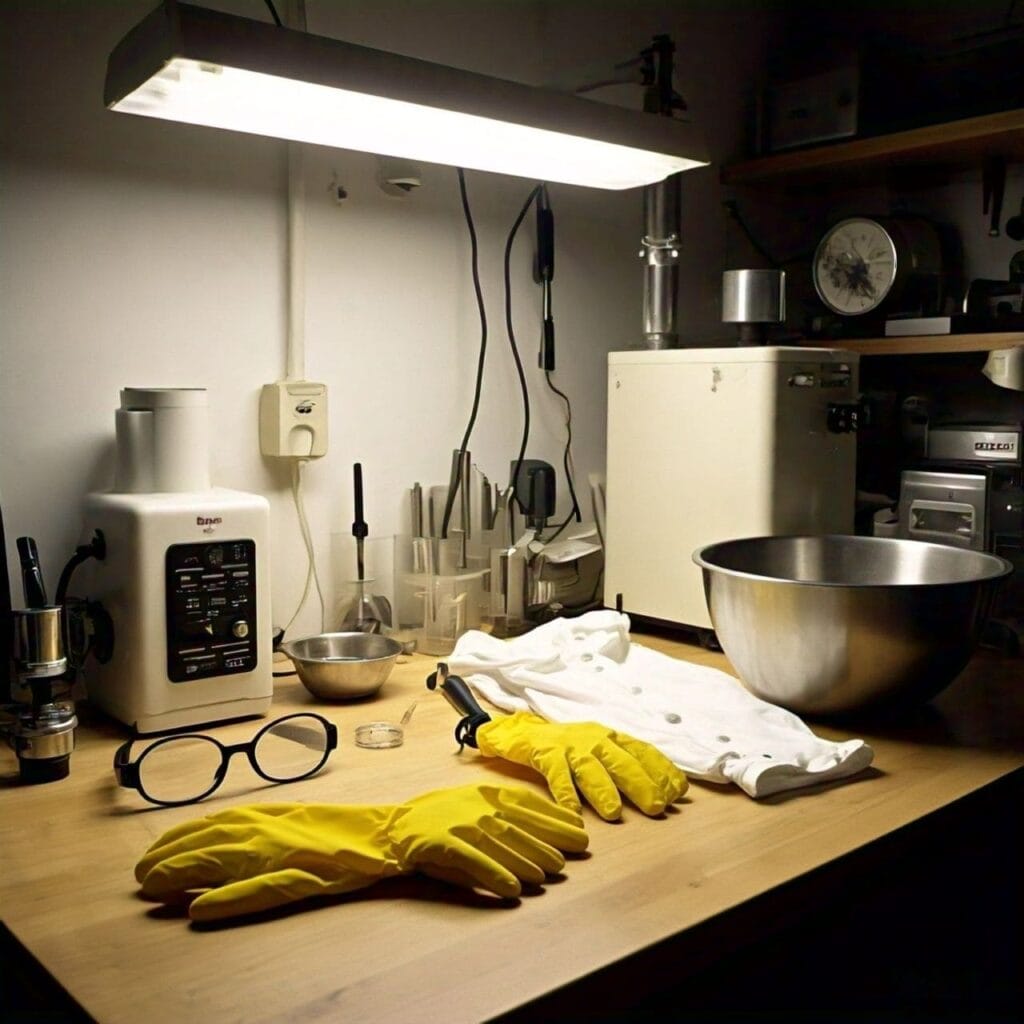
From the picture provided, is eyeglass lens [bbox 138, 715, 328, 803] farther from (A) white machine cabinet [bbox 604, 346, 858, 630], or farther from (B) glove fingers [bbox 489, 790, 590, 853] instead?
(A) white machine cabinet [bbox 604, 346, 858, 630]

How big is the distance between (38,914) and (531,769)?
0.47 m

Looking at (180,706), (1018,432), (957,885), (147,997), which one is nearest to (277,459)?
(180,706)

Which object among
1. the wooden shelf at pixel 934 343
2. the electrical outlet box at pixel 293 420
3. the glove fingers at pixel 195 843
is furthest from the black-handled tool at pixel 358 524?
the wooden shelf at pixel 934 343

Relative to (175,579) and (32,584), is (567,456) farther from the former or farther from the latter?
(32,584)

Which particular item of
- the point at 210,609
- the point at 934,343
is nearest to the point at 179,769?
the point at 210,609

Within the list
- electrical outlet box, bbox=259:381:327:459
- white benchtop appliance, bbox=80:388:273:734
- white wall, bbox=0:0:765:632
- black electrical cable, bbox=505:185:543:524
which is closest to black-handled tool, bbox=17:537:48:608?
white benchtop appliance, bbox=80:388:273:734

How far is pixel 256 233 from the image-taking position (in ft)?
4.88

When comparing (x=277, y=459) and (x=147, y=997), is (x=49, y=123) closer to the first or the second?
(x=277, y=459)

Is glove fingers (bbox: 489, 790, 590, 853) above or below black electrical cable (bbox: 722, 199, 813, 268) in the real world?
below

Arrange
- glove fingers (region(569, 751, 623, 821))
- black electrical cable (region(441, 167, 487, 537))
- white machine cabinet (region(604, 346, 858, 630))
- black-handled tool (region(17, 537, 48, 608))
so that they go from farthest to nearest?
1. black electrical cable (region(441, 167, 487, 537))
2. white machine cabinet (region(604, 346, 858, 630))
3. black-handled tool (region(17, 537, 48, 608))
4. glove fingers (region(569, 751, 623, 821))

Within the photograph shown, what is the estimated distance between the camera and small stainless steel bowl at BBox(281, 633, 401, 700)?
129 cm

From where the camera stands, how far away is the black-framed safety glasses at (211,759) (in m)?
0.99

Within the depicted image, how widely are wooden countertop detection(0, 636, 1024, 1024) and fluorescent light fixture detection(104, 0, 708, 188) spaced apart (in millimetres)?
693

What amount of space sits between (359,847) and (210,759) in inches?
13.5
